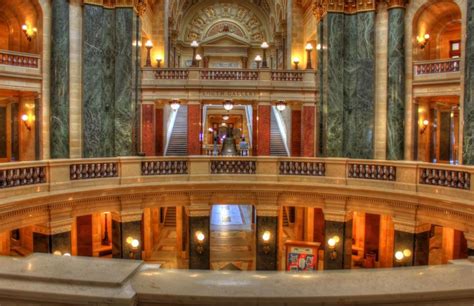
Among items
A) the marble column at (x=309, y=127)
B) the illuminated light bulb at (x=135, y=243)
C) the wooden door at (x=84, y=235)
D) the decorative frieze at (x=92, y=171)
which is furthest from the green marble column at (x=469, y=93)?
the wooden door at (x=84, y=235)

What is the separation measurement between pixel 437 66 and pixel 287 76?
6.41 metres

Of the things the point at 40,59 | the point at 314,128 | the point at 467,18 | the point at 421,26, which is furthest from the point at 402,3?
the point at 40,59

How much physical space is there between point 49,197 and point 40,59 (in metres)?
6.85

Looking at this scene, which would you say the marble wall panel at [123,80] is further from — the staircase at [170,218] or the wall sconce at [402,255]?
the wall sconce at [402,255]

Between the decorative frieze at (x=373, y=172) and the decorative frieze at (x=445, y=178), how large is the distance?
0.88 m

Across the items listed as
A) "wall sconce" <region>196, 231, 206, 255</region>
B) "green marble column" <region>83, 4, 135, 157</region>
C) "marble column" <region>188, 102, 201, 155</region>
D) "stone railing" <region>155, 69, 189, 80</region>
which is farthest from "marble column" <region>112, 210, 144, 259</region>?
"stone railing" <region>155, 69, 189, 80</region>

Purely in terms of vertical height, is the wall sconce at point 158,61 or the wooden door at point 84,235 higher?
the wall sconce at point 158,61

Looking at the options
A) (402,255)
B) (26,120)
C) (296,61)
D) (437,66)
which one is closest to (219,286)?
(402,255)

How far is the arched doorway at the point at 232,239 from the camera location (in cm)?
1543

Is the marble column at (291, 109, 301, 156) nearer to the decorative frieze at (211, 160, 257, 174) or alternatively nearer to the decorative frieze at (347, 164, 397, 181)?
the decorative frieze at (211, 160, 257, 174)

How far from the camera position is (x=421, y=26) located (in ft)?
50.0

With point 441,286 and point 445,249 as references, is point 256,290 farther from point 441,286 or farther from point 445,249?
point 445,249

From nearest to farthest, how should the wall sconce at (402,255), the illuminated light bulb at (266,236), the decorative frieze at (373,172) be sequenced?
the wall sconce at (402,255) < the decorative frieze at (373,172) < the illuminated light bulb at (266,236)

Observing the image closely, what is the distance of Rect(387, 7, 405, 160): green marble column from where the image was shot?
582 inches
